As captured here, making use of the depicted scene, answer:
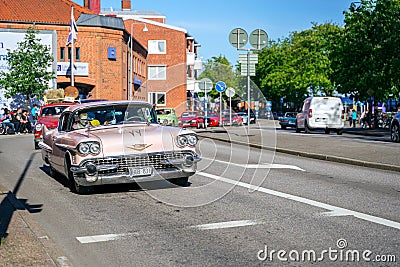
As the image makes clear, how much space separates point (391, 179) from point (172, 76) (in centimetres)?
576

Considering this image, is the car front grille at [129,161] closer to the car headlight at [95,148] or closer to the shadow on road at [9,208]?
the car headlight at [95,148]

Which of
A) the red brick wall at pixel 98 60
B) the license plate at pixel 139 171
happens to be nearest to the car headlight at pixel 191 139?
the license plate at pixel 139 171

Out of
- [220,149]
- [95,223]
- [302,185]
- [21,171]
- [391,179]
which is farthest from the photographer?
[220,149]

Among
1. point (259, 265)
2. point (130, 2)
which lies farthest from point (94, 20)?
point (259, 265)

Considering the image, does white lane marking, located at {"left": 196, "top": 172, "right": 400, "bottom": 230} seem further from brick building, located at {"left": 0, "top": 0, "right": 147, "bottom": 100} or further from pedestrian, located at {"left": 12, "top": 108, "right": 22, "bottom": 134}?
brick building, located at {"left": 0, "top": 0, "right": 147, "bottom": 100}

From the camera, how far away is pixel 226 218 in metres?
8.50

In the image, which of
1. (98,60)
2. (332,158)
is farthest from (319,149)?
(98,60)

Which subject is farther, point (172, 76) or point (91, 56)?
point (91, 56)

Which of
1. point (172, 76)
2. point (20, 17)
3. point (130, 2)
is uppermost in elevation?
point (130, 2)

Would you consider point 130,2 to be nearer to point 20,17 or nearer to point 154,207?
point 20,17

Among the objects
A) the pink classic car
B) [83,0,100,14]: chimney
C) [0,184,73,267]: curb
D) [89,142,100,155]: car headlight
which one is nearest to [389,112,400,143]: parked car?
the pink classic car

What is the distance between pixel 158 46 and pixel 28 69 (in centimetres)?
3956

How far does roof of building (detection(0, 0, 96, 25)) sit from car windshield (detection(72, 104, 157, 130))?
50.2 m

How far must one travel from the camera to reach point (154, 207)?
956 centimetres
